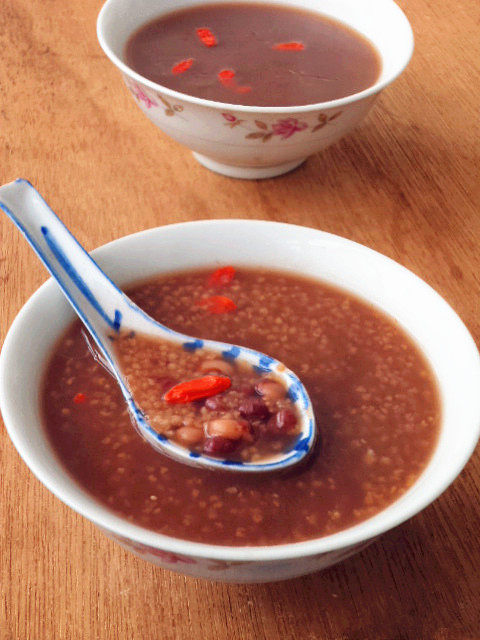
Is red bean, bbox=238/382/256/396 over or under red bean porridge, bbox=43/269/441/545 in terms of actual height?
over

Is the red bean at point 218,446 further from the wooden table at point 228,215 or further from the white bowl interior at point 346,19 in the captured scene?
the white bowl interior at point 346,19

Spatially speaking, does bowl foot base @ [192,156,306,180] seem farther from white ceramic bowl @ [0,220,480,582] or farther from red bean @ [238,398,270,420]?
red bean @ [238,398,270,420]

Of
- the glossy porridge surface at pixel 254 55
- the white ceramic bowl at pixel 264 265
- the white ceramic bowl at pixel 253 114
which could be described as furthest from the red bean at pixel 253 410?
the glossy porridge surface at pixel 254 55

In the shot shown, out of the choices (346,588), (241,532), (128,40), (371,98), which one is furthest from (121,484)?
(128,40)

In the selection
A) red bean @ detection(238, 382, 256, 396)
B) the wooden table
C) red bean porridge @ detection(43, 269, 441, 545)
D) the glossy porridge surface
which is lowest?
the wooden table

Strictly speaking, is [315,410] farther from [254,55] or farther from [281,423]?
[254,55]

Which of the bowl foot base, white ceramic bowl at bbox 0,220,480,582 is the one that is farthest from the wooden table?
white ceramic bowl at bbox 0,220,480,582

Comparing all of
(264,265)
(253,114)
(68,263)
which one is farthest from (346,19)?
(68,263)
